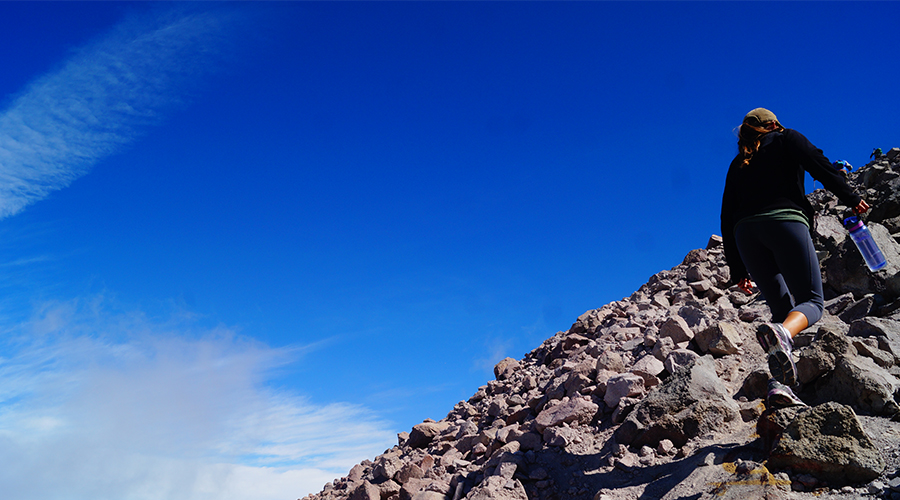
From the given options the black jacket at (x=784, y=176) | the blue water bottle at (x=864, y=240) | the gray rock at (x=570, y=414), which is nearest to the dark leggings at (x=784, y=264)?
the black jacket at (x=784, y=176)

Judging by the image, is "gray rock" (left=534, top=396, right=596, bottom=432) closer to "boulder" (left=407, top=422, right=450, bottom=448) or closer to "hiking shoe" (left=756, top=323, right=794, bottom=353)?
"hiking shoe" (left=756, top=323, right=794, bottom=353)

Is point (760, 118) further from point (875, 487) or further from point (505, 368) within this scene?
point (505, 368)

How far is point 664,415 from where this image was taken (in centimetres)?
466

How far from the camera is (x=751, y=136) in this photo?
4.38 m

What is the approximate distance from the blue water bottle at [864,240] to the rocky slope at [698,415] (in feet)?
2.07

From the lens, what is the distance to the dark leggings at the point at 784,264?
407 centimetres

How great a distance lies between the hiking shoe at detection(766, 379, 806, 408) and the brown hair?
5.11 ft

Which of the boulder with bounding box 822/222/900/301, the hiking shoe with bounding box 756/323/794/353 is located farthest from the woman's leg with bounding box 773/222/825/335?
the boulder with bounding box 822/222/900/301

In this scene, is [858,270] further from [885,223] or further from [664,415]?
[664,415]

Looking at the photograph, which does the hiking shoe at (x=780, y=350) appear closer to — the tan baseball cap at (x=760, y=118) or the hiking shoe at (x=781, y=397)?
the hiking shoe at (x=781, y=397)

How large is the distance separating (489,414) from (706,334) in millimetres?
2752

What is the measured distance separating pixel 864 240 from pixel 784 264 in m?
0.84

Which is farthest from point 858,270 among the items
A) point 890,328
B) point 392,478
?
point 392,478

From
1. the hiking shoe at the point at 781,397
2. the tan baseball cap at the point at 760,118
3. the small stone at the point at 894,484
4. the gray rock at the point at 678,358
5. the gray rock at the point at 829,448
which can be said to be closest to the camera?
the small stone at the point at 894,484
